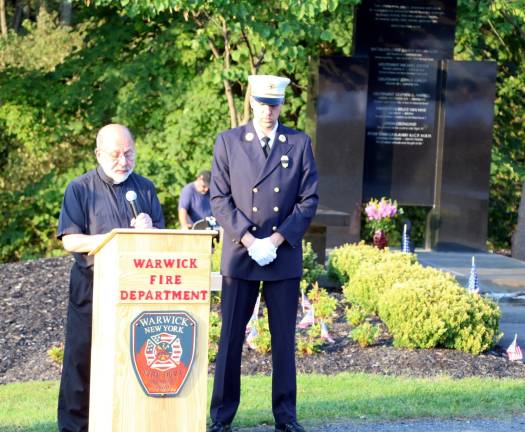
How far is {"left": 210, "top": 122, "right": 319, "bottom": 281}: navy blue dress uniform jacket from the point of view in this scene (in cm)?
665

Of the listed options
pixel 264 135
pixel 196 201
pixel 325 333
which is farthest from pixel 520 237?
pixel 264 135

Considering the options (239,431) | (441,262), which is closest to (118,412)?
(239,431)

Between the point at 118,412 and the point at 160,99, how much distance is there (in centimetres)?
1492

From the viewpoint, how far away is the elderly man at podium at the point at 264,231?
21.8 ft

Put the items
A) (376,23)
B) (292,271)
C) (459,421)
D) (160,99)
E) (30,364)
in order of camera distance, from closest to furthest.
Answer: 1. (292,271)
2. (459,421)
3. (30,364)
4. (376,23)
5. (160,99)

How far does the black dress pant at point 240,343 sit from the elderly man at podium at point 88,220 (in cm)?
73

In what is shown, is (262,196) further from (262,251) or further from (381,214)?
(381,214)

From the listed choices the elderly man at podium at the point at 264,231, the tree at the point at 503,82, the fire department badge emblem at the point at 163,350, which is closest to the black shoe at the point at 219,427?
the elderly man at podium at the point at 264,231

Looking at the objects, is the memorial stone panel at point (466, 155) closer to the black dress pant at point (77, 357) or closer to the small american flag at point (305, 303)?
the small american flag at point (305, 303)

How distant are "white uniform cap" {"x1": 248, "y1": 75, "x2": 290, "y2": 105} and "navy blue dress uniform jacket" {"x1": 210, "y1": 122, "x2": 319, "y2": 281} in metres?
0.25

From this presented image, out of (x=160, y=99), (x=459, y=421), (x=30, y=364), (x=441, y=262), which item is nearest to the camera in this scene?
(x=459, y=421)

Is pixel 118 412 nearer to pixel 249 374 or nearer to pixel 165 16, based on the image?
pixel 249 374

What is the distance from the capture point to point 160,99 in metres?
20.0

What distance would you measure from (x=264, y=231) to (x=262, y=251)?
215 mm
